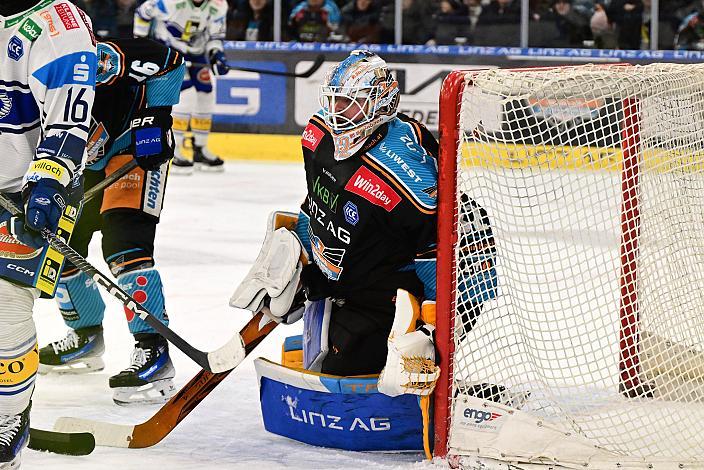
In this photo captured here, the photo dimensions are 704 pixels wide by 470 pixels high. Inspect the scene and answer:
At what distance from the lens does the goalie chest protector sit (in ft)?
8.57

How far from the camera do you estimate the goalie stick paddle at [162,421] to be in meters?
2.71

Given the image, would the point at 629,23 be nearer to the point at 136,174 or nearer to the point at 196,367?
the point at 196,367

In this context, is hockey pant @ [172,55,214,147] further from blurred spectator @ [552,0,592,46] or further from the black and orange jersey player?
the black and orange jersey player

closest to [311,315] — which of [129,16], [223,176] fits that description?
[223,176]

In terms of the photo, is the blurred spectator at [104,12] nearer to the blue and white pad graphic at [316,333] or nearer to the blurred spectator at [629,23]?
the blurred spectator at [629,23]

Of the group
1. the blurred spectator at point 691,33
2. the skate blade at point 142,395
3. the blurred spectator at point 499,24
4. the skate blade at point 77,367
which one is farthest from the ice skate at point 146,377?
the blurred spectator at point 691,33

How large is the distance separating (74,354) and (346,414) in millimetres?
1083

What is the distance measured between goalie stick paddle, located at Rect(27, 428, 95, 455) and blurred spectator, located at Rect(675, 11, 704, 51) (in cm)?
619

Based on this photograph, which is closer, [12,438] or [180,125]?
[12,438]

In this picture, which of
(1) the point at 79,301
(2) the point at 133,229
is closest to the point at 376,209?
(2) the point at 133,229

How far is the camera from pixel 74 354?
11.1 feet

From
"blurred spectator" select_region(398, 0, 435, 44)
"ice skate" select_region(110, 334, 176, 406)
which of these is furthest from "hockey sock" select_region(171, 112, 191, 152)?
"ice skate" select_region(110, 334, 176, 406)

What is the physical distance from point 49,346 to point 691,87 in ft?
6.29

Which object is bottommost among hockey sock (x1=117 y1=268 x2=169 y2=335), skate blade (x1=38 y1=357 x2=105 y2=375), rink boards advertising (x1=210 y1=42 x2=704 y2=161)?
skate blade (x1=38 y1=357 x2=105 y2=375)
